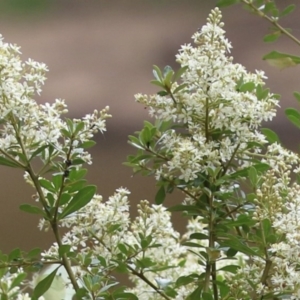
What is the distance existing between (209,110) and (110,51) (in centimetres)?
87

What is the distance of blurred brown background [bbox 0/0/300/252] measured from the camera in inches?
52.7

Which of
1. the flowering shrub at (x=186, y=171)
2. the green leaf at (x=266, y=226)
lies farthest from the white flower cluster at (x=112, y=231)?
the green leaf at (x=266, y=226)

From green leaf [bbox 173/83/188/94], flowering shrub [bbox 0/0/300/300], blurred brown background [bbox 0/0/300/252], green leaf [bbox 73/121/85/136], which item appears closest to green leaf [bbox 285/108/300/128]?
flowering shrub [bbox 0/0/300/300]

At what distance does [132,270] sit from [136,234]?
7 centimetres

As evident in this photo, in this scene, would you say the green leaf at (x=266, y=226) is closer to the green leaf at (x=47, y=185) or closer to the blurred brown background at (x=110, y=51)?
the green leaf at (x=47, y=185)

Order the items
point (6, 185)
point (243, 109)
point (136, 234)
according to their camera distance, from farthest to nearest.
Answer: point (6, 185) → point (136, 234) → point (243, 109)

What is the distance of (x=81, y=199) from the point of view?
55 cm

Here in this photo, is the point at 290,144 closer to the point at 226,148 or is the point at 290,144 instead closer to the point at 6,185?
the point at 6,185

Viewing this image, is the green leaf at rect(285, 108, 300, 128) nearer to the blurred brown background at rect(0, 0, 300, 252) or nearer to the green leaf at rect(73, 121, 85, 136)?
the green leaf at rect(73, 121, 85, 136)

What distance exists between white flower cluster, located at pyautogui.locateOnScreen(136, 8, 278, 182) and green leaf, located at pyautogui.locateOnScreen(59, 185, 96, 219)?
7cm

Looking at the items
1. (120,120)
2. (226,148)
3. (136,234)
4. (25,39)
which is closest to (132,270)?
(136,234)

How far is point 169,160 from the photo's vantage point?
566 millimetres

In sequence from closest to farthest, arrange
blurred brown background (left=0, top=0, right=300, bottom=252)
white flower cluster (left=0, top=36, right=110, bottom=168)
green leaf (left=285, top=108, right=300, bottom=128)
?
white flower cluster (left=0, top=36, right=110, bottom=168) → green leaf (left=285, top=108, right=300, bottom=128) → blurred brown background (left=0, top=0, right=300, bottom=252)

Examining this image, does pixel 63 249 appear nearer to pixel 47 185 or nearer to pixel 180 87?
pixel 47 185
